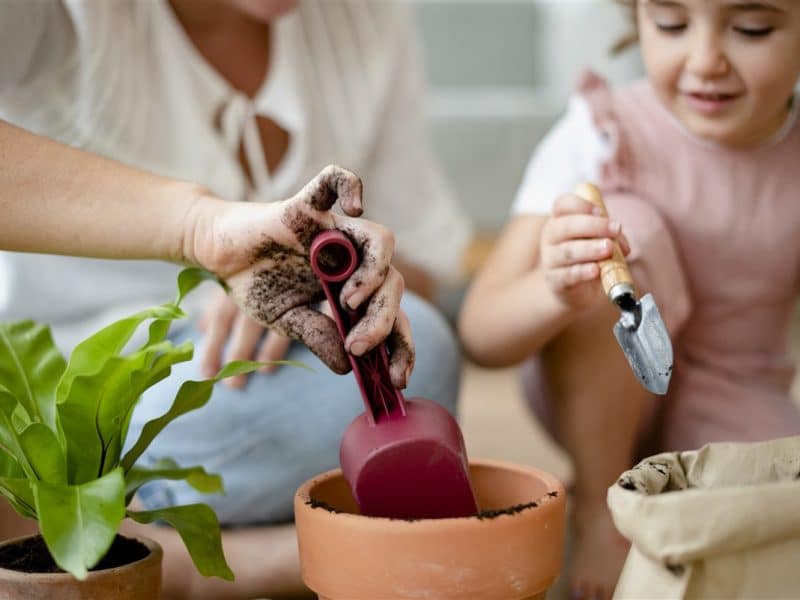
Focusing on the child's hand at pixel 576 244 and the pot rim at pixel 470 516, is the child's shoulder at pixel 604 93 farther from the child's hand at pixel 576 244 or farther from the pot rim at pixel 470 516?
the pot rim at pixel 470 516

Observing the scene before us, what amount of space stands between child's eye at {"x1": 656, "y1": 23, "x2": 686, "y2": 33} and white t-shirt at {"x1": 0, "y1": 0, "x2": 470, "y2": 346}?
41cm

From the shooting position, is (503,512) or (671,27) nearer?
(503,512)

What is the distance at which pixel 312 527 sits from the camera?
727 millimetres

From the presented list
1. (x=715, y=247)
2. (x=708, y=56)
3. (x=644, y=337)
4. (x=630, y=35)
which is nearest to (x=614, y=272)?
(x=644, y=337)

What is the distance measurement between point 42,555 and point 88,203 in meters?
0.26

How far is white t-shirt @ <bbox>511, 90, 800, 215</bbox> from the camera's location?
1203 millimetres

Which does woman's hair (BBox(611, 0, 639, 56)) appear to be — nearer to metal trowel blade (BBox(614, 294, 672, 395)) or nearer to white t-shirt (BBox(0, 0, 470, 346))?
white t-shirt (BBox(0, 0, 470, 346))

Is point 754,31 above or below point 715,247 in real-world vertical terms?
above

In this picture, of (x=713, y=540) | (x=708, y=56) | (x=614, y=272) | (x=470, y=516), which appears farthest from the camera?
(x=708, y=56)

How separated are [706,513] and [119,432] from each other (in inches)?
16.0

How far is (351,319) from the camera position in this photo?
0.76 meters

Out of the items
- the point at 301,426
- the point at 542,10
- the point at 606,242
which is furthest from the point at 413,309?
the point at 542,10

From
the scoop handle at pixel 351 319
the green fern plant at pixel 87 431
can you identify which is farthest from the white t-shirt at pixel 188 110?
the scoop handle at pixel 351 319

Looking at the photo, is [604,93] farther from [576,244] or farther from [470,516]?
[470,516]
